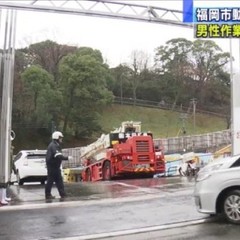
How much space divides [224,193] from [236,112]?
8453mm

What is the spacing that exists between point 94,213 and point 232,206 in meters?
2.95

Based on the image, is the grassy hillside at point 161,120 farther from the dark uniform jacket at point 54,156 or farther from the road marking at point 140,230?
the road marking at point 140,230

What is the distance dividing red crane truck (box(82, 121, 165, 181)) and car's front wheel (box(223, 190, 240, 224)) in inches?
525

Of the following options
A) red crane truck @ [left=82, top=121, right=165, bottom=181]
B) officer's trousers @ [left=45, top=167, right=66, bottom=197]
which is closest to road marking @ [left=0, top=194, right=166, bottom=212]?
officer's trousers @ [left=45, top=167, right=66, bottom=197]

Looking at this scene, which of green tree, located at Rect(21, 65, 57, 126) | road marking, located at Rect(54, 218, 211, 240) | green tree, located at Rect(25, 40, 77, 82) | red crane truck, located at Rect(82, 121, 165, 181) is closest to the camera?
road marking, located at Rect(54, 218, 211, 240)

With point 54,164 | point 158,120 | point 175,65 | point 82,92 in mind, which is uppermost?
point 175,65

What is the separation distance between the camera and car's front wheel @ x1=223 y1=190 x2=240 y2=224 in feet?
30.4

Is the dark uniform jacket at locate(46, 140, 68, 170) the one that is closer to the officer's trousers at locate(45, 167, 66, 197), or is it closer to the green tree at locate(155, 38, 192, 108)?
the officer's trousers at locate(45, 167, 66, 197)

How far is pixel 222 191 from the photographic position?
9469 mm

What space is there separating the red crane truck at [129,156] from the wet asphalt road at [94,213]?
25.3 feet

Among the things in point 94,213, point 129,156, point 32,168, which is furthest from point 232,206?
point 129,156

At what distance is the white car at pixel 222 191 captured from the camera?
9.32 meters

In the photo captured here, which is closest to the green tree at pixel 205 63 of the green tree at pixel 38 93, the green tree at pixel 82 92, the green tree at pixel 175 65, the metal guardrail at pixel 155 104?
the green tree at pixel 175 65

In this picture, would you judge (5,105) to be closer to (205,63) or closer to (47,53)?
(47,53)
